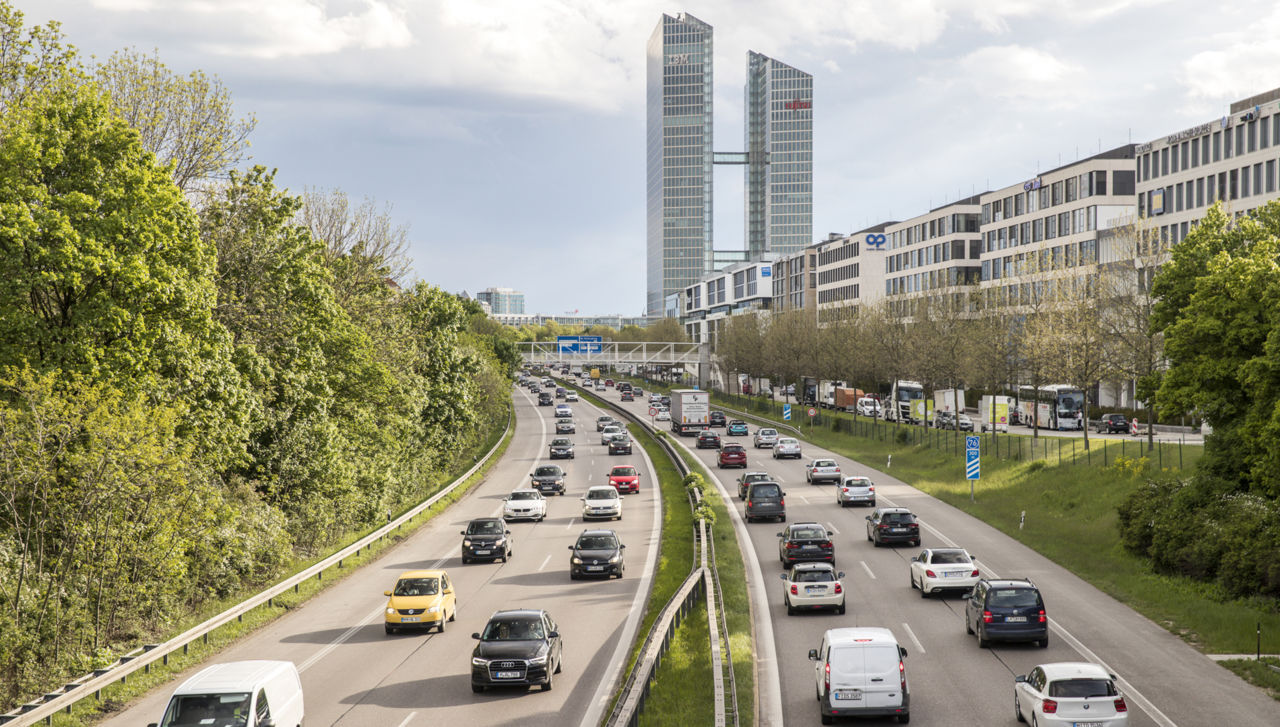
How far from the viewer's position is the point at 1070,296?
58.2 metres

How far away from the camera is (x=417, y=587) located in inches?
977

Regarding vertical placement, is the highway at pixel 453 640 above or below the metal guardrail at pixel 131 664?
below

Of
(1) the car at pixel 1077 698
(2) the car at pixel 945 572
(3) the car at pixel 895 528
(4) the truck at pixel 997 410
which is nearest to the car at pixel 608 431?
(4) the truck at pixel 997 410

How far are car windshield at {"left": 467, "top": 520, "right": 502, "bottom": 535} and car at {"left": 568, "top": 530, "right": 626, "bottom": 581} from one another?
418cm

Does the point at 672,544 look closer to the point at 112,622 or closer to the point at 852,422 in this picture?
the point at 112,622

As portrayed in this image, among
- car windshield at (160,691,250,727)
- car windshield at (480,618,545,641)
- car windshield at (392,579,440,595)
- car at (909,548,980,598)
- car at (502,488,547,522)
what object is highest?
car windshield at (160,691,250,727)

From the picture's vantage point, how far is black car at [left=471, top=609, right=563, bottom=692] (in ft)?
61.7

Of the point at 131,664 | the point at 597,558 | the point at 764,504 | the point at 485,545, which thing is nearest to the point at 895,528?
the point at 764,504

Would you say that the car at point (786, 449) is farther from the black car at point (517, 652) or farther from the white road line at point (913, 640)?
the black car at point (517, 652)

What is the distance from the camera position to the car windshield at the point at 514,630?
1964cm

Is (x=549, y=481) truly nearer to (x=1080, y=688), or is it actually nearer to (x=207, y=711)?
(x=207, y=711)

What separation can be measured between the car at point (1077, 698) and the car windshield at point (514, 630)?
895 centimetres

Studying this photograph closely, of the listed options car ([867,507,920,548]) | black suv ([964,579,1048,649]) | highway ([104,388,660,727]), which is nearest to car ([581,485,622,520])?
highway ([104,388,660,727])

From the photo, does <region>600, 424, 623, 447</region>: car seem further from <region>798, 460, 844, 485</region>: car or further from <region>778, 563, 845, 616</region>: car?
<region>778, 563, 845, 616</region>: car
